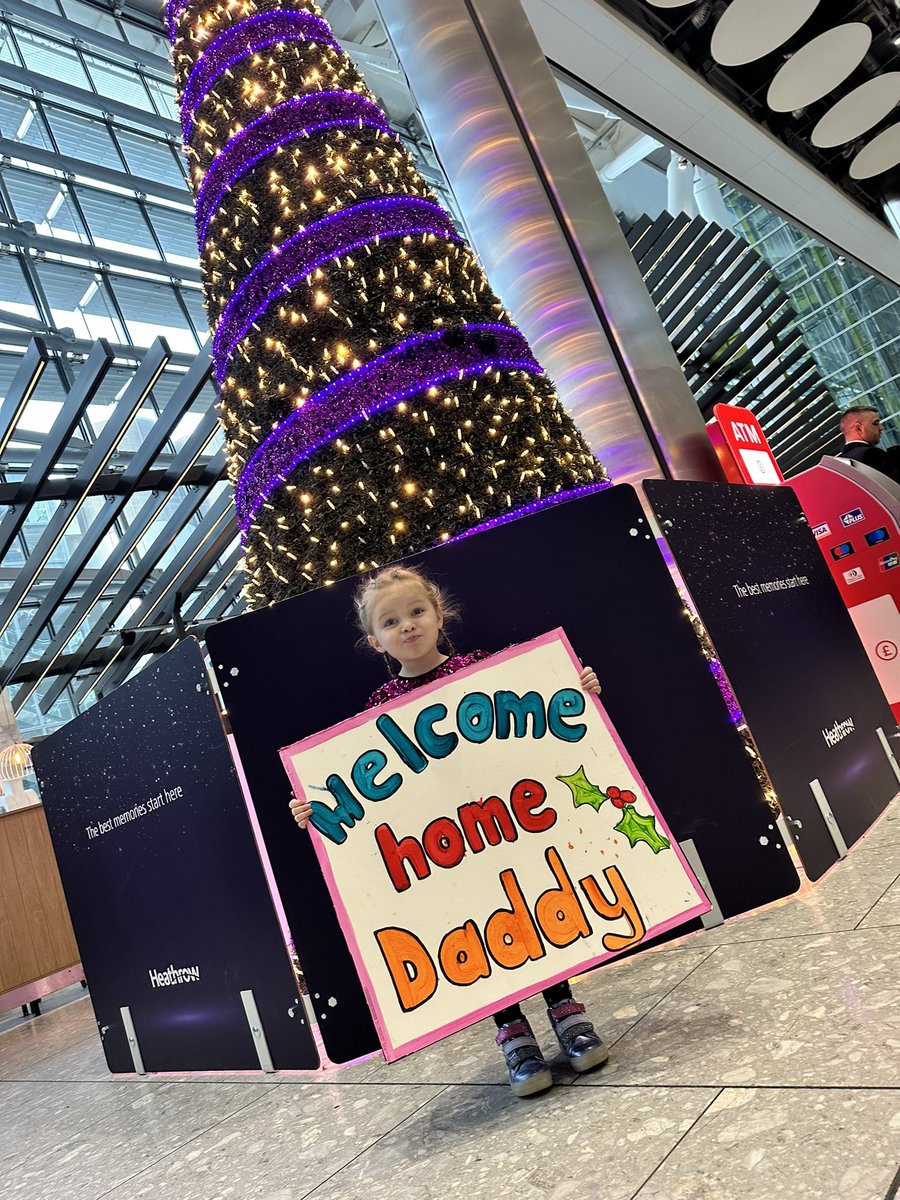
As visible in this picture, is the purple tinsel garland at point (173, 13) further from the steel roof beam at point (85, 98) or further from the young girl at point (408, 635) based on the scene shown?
the steel roof beam at point (85, 98)

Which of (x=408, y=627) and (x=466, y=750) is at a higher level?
(x=408, y=627)

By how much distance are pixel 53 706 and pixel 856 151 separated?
12299 mm

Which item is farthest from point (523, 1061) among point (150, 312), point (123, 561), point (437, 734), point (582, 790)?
point (150, 312)

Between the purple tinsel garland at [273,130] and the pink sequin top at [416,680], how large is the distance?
1.82 m

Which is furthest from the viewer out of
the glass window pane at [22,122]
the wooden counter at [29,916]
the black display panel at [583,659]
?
the glass window pane at [22,122]

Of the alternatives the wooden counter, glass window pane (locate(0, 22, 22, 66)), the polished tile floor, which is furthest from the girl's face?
glass window pane (locate(0, 22, 22, 66))

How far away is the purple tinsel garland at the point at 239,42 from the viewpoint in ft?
9.97

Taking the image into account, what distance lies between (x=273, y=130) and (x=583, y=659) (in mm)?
2063

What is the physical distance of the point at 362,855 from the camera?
6.09 ft

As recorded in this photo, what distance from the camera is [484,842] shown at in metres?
1.84

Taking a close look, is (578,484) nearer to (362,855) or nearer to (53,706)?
(362,855)

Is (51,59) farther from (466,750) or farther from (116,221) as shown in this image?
(466,750)

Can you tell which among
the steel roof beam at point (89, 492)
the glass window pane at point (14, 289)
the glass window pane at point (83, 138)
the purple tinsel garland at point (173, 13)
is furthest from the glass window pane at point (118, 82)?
the purple tinsel garland at point (173, 13)

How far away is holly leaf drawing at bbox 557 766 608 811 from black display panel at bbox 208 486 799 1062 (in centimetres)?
37
